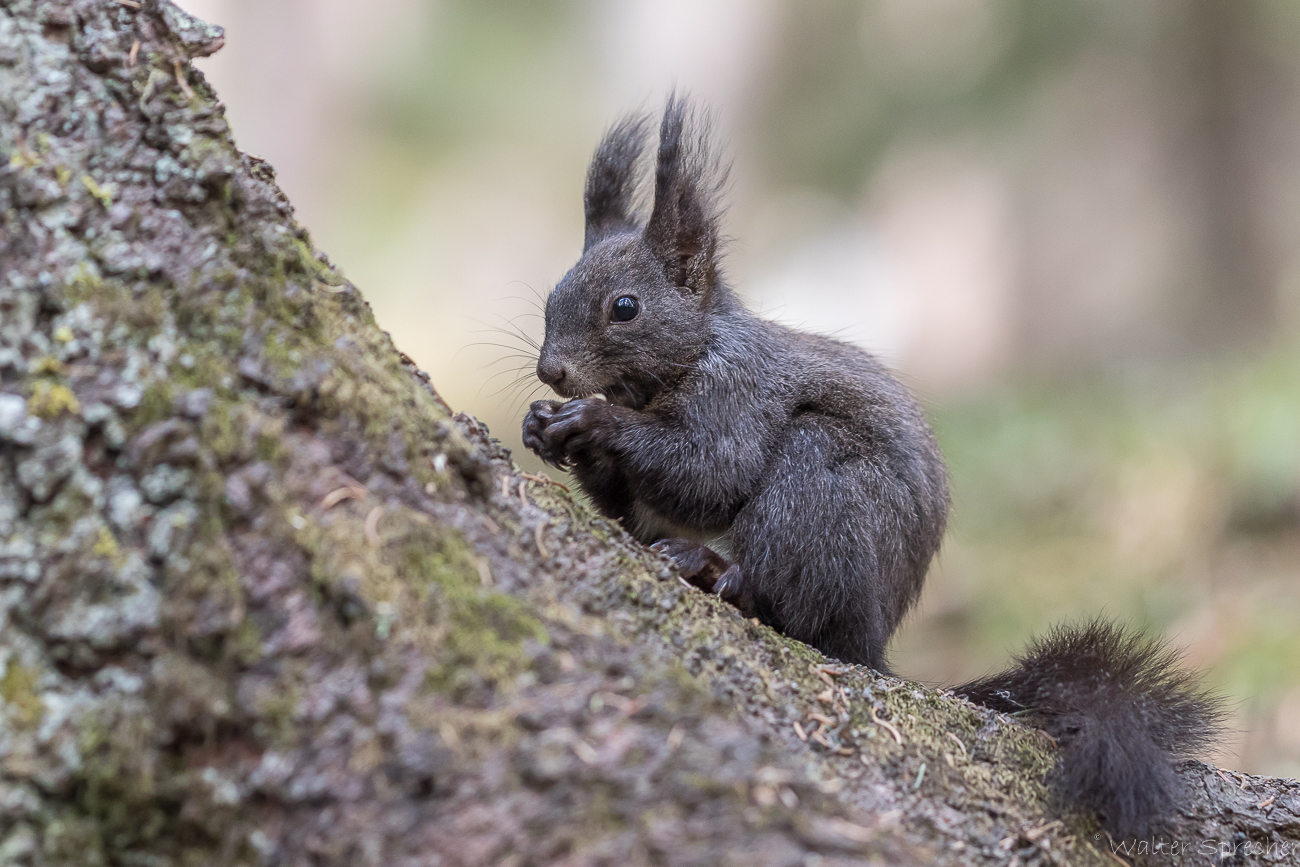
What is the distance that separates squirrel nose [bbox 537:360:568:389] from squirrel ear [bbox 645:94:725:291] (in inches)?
19.9

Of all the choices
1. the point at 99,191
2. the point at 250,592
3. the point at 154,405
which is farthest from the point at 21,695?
the point at 99,191

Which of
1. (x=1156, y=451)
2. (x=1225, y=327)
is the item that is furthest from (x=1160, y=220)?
(x=1156, y=451)

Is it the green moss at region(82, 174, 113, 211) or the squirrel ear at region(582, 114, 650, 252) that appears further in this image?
the squirrel ear at region(582, 114, 650, 252)

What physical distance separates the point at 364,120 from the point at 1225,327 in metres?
10.3

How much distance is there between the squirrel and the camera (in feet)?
8.25

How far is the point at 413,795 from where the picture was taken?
→ 1340mm

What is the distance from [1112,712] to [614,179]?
8.24 feet

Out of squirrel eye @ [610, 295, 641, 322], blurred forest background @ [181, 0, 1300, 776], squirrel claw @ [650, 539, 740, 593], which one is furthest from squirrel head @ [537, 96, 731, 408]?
squirrel claw @ [650, 539, 740, 593]

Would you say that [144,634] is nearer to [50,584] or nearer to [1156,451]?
[50,584]

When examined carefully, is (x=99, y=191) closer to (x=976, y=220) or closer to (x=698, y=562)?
(x=698, y=562)

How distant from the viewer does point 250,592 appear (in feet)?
4.71

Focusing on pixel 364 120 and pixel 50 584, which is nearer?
pixel 50 584

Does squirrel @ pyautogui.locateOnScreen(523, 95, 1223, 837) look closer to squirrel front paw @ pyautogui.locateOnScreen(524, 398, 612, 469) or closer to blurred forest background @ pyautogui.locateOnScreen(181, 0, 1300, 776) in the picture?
squirrel front paw @ pyautogui.locateOnScreen(524, 398, 612, 469)

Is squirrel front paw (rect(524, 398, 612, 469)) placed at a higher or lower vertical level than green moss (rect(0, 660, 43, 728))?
higher
